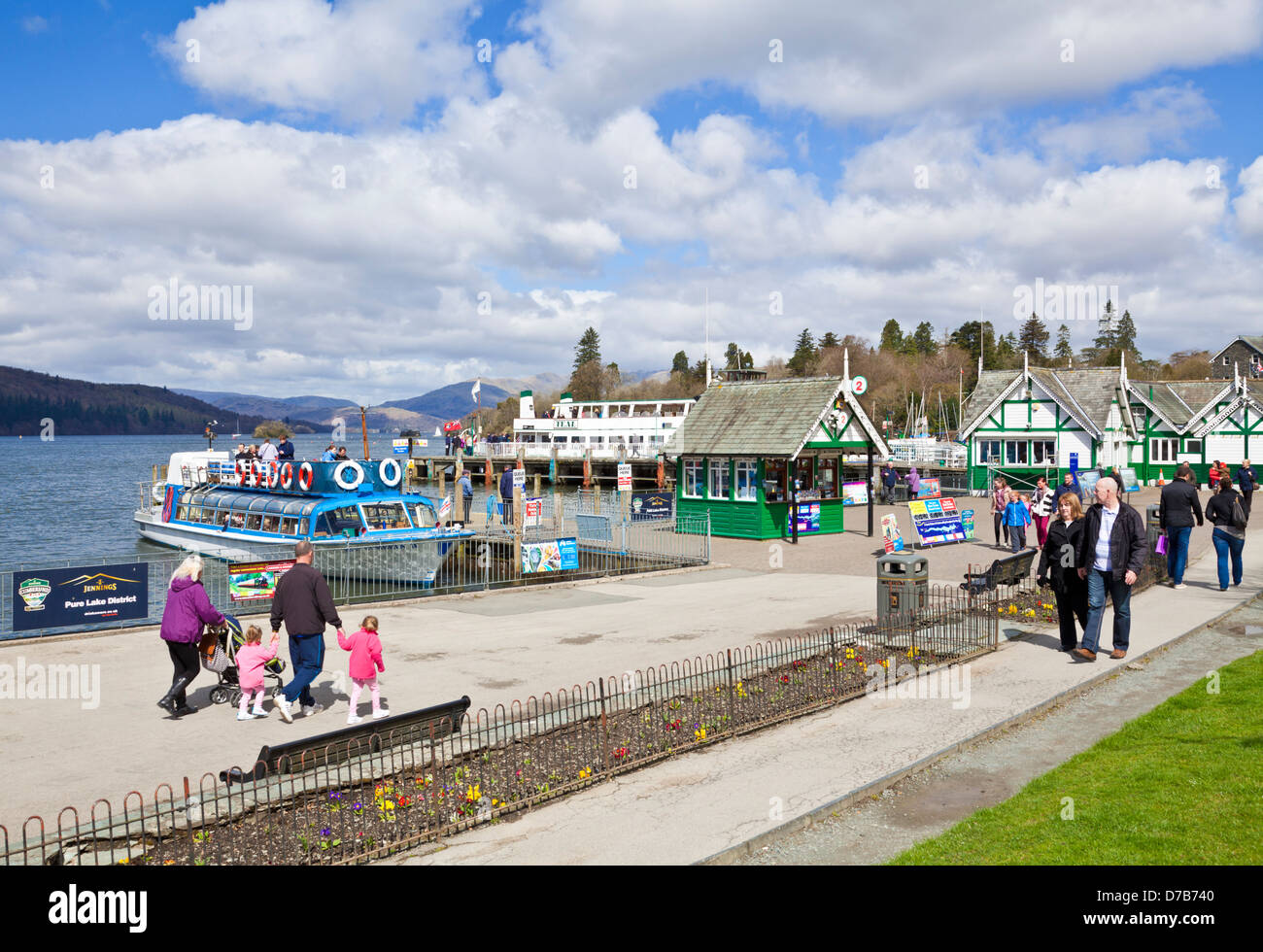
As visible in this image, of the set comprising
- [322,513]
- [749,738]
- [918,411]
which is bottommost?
[749,738]

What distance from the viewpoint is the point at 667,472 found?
76.9 meters

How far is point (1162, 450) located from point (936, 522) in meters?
39.1

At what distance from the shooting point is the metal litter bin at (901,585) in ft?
48.2

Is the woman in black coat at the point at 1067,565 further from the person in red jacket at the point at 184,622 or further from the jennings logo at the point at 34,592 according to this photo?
the jennings logo at the point at 34,592

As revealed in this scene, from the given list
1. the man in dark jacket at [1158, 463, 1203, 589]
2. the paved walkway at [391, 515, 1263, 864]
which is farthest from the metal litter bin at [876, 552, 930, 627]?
the man in dark jacket at [1158, 463, 1203, 589]

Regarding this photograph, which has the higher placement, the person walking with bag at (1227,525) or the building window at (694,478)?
the building window at (694,478)

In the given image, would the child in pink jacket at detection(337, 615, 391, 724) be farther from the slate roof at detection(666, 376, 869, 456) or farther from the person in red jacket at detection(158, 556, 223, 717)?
the slate roof at detection(666, 376, 869, 456)

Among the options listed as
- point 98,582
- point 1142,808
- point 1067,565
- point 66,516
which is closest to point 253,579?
point 98,582

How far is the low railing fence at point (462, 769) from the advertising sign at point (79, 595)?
860 cm

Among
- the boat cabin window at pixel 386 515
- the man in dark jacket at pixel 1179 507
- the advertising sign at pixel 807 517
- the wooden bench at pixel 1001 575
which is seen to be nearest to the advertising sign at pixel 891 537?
the wooden bench at pixel 1001 575

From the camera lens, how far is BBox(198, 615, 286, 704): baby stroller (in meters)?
11.4
